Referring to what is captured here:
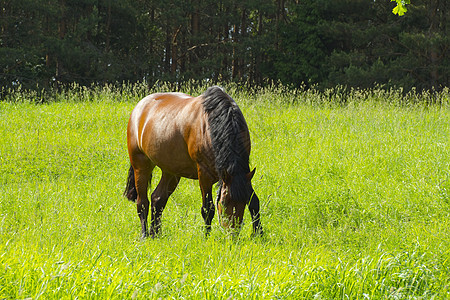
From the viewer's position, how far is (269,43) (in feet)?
79.6

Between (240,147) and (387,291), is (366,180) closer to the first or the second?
(240,147)

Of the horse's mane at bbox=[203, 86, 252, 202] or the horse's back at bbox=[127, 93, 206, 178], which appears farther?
the horse's back at bbox=[127, 93, 206, 178]

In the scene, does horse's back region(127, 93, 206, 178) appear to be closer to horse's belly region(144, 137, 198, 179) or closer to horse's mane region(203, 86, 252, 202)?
horse's belly region(144, 137, 198, 179)

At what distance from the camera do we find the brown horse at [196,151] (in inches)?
155

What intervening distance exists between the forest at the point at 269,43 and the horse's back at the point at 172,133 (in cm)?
1326

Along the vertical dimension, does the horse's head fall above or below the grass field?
above

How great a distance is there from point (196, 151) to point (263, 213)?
1.41 metres

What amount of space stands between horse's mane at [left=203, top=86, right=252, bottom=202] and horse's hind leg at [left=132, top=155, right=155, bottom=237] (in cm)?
149

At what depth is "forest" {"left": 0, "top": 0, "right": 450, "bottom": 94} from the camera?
1952 centimetres

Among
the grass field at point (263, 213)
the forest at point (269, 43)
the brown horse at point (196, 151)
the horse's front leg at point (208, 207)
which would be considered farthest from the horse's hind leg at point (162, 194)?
the forest at point (269, 43)

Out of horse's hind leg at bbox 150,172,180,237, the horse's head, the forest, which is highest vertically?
the forest

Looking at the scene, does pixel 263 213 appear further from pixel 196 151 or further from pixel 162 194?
pixel 196 151

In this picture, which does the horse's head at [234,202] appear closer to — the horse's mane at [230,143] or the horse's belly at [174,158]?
the horse's mane at [230,143]

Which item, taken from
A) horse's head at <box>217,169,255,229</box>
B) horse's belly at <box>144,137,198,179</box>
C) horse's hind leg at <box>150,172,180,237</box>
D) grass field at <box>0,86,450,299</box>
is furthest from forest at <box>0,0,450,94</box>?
horse's head at <box>217,169,255,229</box>
